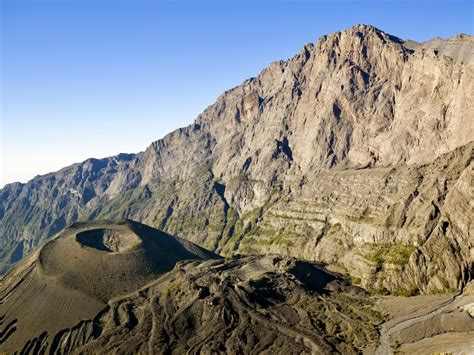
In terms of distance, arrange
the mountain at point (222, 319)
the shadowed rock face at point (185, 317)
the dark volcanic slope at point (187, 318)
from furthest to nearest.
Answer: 1. the shadowed rock face at point (185, 317)
2. the dark volcanic slope at point (187, 318)
3. the mountain at point (222, 319)

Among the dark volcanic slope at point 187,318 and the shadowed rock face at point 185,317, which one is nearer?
the dark volcanic slope at point 187,318

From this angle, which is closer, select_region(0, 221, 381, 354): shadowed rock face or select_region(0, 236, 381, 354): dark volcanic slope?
select_region(0, 236, 381, 354): dark volcanic slope

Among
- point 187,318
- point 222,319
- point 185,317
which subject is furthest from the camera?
point 185,317

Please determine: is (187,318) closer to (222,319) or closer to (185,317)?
(185,317)

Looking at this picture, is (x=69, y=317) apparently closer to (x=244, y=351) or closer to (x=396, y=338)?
(x=244, y=351)

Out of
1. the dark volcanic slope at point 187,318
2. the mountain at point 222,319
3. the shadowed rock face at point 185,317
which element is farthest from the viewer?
Answer: the shadowed rock face at point 185,317

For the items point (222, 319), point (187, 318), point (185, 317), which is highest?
point (185, 317)

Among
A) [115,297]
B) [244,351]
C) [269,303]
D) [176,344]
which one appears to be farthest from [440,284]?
[115,297]

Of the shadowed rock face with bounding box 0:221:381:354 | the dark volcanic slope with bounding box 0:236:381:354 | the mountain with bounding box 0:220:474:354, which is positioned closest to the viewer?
the mountain with bounding box 0:220:474:354

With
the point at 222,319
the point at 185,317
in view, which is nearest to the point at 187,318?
A: the point at 185,317

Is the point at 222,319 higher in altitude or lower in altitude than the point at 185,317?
lower

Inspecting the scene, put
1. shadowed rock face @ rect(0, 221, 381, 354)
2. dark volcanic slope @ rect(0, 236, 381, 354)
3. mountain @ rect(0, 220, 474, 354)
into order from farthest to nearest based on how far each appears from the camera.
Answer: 1. shadowed rock face @ rect(0, 221, 381, 354)
2. dark volcanic slope @ rect(0, 236, 381, 354)
3. mountain @ rect(0, 220, 474, 354)
